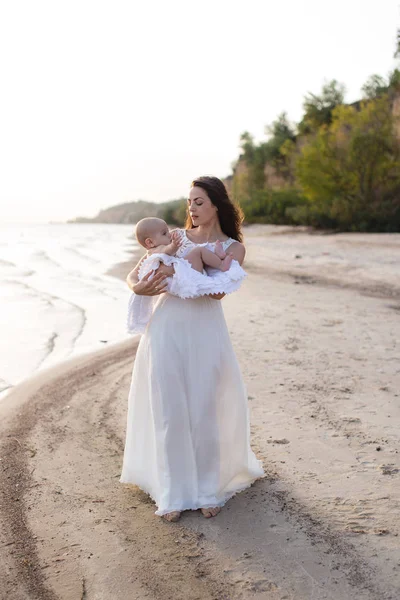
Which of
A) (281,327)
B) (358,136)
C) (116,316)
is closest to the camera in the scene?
(281,327)

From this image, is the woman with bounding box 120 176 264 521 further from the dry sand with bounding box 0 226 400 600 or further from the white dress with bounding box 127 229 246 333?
the dry sand with bounding box 0 226 400 600

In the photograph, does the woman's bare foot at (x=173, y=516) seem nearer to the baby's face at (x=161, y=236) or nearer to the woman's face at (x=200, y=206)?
the baby's face at (x=161, y=236)

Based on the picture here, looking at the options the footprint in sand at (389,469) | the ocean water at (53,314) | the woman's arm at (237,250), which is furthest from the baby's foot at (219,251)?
the ocean water at (53,314)

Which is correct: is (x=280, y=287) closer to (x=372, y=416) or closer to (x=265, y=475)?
(x=372, y=416)

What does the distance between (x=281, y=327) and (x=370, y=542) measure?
20.1ft

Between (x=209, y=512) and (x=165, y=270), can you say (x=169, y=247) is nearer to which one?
(x=165, y=270)

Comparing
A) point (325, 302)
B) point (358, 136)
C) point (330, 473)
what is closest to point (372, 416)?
point (330, 473)

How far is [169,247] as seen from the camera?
12.4 feet

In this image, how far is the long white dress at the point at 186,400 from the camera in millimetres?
3881

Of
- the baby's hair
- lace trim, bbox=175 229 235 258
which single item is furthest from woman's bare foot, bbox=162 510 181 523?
the baby's hair

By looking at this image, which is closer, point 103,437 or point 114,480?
point 114,480

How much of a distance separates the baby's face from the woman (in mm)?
127

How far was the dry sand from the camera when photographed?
10.7 ft

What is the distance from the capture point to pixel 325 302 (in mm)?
12078
